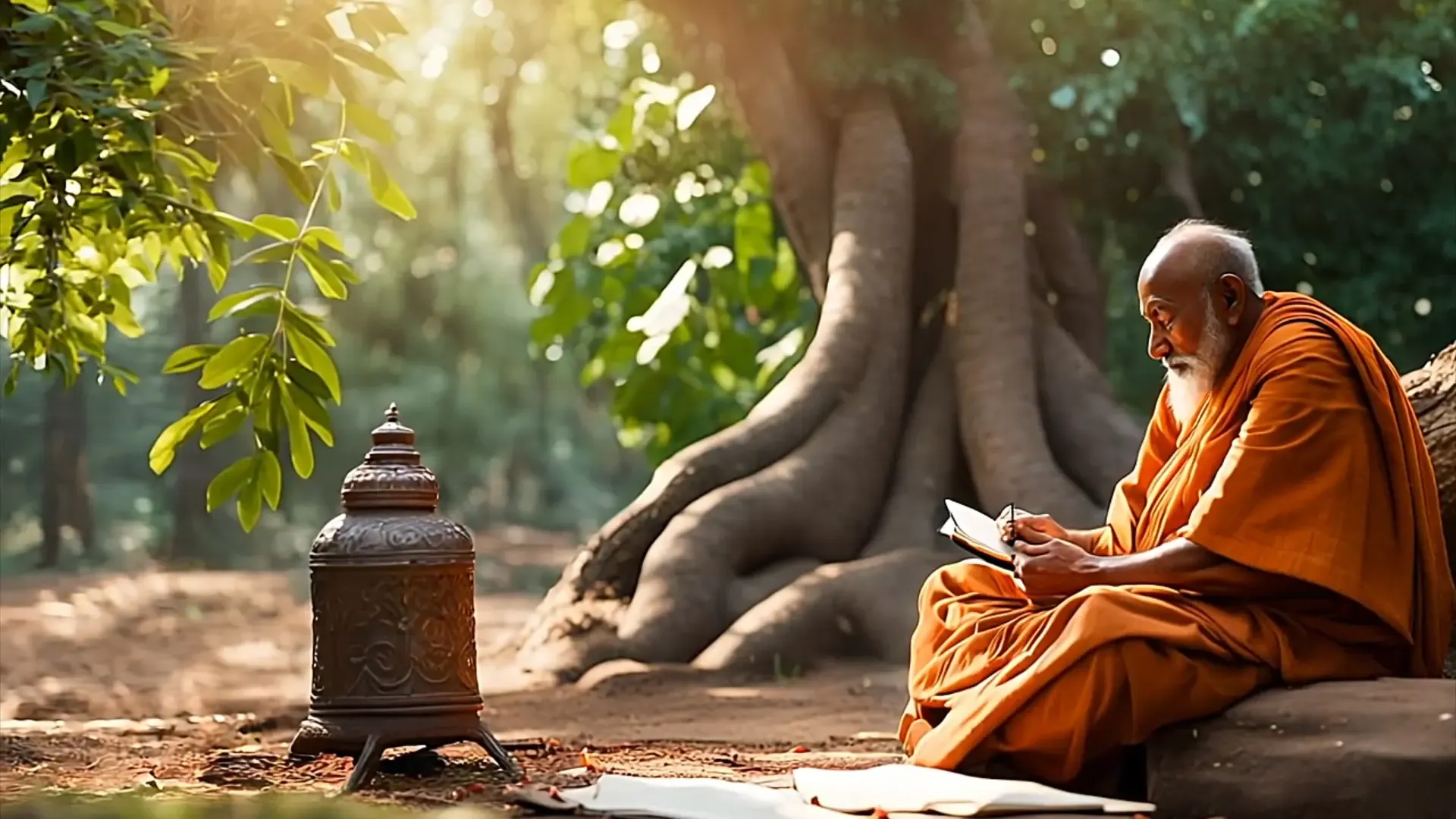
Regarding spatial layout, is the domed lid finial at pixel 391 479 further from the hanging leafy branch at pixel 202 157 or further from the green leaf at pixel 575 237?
the green leaf at pixel 575 237

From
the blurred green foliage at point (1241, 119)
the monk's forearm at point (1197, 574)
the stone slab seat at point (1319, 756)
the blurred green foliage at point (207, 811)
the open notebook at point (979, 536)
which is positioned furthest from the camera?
the blurred green foliage at point (1241, 119)

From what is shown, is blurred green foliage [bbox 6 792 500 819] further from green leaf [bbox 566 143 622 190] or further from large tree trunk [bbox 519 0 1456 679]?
green leaf [bbox 566 143 622 190]

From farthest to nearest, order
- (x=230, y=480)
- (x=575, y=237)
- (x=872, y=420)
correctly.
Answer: (x=575, y=237) < (x=872, y=420) < (x=230, y=480)

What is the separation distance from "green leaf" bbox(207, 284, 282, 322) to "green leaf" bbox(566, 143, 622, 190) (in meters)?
8.33

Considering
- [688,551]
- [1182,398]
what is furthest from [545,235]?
[1182,398]

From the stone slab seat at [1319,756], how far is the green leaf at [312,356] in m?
3.41

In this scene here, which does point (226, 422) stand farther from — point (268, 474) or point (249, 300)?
point (249, 300)

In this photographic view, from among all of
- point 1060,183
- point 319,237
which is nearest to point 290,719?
point 319,237

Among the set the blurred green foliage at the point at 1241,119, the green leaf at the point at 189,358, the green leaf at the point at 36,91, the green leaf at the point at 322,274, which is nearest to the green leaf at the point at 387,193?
the green leaf at the point at 322,274

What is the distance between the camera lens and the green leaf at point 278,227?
680 cm

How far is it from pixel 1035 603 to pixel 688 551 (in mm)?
4738

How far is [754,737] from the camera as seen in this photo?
→ 783 cm

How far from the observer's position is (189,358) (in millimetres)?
6695

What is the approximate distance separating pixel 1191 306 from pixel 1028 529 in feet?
2.73
